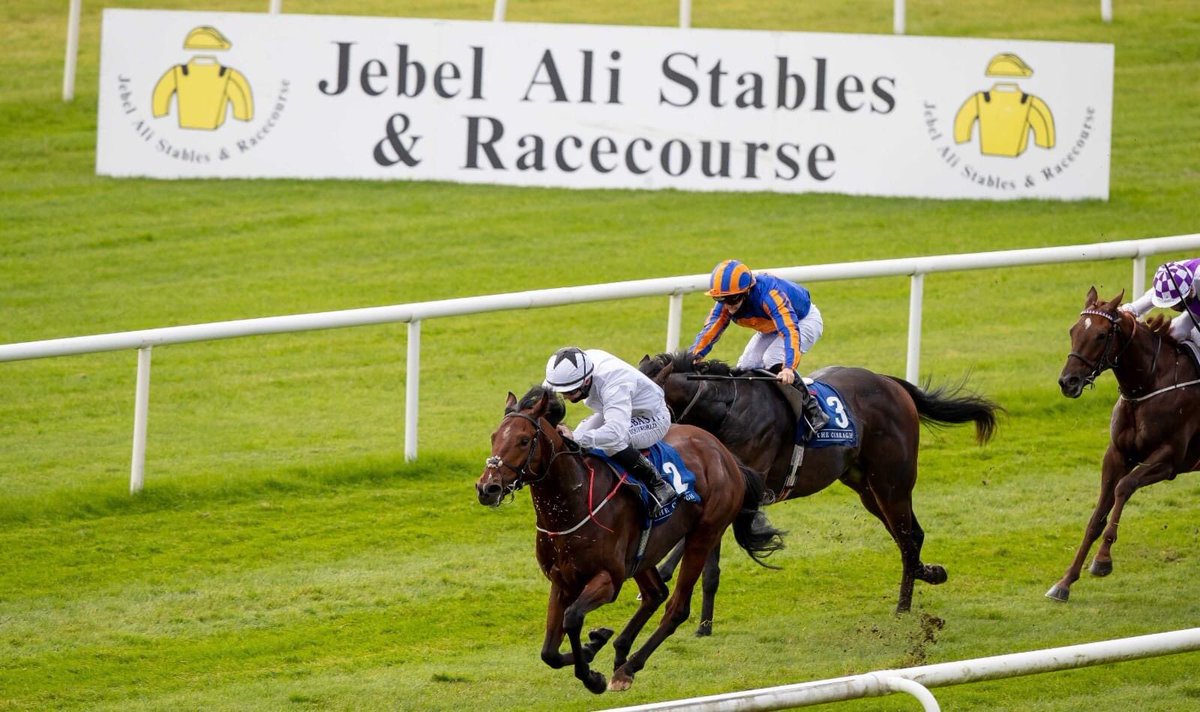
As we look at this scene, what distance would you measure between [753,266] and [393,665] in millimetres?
6080

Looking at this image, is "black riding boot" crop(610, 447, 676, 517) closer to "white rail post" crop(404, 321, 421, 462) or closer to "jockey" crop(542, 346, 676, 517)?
"jockey" crop(542, 346, 676, 517)

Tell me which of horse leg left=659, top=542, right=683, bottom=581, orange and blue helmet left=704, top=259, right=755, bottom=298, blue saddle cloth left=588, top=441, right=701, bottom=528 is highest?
orange and blue helmet left=704, top=259, right=755, bottom=298

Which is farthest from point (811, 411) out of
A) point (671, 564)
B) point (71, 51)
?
point (71, 51)

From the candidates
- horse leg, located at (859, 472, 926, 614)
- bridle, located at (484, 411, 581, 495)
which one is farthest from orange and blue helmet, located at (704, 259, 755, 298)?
bridle, located at (484, 411, 581, 495)

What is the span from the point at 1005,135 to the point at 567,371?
7.73 m

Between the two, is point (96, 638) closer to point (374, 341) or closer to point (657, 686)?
point (657, 686)

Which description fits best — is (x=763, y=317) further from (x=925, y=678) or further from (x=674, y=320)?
(x=925, y=678)

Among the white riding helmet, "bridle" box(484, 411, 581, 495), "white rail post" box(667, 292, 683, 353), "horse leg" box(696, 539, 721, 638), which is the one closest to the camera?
"bridle" box(484, 411, 581, 495)

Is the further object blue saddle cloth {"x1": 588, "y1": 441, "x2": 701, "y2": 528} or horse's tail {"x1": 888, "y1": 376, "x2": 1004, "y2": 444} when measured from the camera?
horse's tail {"x1": 888, "y1": 376, "x2": 1004, "y2": 444}

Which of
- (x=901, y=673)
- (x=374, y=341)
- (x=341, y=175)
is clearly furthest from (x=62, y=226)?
(x=901, y=673)

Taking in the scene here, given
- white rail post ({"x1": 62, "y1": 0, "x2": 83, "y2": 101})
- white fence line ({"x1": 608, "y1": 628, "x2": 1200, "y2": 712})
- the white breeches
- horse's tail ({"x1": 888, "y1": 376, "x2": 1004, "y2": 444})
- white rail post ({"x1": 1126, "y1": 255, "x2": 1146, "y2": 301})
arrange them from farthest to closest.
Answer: white rail post ({"x1": 62, "y1": 0, "x2": 83, "y2": 101}) → white rail post ({"x1": 1126, "y1": 255, "x2": 1146, "y2": 301}) → horse's tail ({"x1": 888, "y1": 376, "x2": 1004, "y2": 444}) → the white breeches → white fence line ({"x1": 608, "y1": 628, "x2": 1200, "y2": 712})

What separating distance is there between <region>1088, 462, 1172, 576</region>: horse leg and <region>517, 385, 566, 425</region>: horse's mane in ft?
9.37

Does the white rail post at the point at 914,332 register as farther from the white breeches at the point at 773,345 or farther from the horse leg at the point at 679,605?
the horse leg at the point at 679,605

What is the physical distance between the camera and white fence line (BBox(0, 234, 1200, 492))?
8.36 meters
